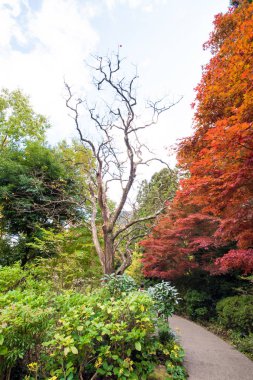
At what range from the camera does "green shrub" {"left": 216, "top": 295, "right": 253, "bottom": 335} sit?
524 centimetres

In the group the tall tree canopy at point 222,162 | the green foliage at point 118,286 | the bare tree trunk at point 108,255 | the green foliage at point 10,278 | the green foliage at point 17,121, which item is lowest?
the green foliage at point 118,286

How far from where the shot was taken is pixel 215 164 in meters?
4.02

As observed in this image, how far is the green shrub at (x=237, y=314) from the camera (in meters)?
5.24

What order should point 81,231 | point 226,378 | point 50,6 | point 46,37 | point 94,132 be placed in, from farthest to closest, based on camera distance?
point 81,231 → point 94,132 → point 46,37 → point 50,6 → point 226,378

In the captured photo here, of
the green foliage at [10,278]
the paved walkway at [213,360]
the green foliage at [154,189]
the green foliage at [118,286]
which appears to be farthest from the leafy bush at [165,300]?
the green foliage at [154,189]

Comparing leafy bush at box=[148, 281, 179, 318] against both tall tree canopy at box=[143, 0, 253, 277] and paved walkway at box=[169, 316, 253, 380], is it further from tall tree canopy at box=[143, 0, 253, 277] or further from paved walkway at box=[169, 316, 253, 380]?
tall tree canopy at box=[143, 0, 253, 277]

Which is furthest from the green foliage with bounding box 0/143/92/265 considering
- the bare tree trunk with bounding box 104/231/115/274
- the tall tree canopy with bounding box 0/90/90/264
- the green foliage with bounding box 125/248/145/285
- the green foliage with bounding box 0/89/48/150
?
the green foliage with bounding box 125/248/145/285

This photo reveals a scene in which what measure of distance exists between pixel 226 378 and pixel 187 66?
361 inches

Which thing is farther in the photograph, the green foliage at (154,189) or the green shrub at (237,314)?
the green foliage at (154,189)

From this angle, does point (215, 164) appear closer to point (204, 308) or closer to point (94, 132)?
point (94, 132)

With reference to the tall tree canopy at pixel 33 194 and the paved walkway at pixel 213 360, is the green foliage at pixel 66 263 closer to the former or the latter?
the tall tree canopy at pixel 33 194

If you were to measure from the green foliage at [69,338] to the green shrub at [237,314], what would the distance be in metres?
2.85

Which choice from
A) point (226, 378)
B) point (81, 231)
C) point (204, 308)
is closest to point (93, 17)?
point (81, 231)

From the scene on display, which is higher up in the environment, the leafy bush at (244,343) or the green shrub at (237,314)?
the green shrub at (237,314)
